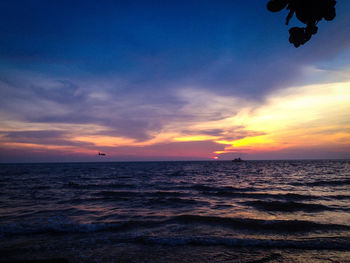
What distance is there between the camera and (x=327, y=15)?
1.81 m

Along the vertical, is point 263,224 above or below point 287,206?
above

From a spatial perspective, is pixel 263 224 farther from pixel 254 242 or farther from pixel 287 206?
pixel 287 206

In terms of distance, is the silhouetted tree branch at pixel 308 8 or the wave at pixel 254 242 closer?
the silhouetted tree branch at pixel 308 8

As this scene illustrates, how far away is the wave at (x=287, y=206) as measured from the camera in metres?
12.9

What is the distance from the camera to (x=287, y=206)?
13719mm

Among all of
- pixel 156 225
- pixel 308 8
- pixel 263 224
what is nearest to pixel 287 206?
pixel 263 224

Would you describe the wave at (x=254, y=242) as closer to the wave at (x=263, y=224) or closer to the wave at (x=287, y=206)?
the wave at (x=263, y=224)

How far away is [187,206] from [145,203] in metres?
3.39

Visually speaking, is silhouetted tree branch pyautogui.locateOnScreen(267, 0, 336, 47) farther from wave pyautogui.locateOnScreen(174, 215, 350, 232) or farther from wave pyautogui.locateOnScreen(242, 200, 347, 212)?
wave pyautogui.locateOnScreen(242, 200, 347, 212)

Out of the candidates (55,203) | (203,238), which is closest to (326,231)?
(203,238)

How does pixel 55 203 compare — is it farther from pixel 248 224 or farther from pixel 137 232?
pixel 248 224

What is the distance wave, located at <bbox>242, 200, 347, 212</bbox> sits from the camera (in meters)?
12.9

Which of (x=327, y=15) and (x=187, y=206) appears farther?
(x=187, y=206)

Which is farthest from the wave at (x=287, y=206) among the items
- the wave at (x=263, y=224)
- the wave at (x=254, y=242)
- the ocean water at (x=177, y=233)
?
the wave at (x=254, y=242)
